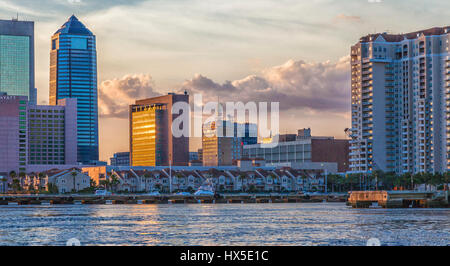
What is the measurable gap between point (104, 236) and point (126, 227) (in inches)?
545

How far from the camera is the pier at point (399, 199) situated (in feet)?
533

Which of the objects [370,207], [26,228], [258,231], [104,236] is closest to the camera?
[104,236]

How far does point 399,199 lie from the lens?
16525 centimetres

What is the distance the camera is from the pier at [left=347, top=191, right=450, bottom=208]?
162 m
